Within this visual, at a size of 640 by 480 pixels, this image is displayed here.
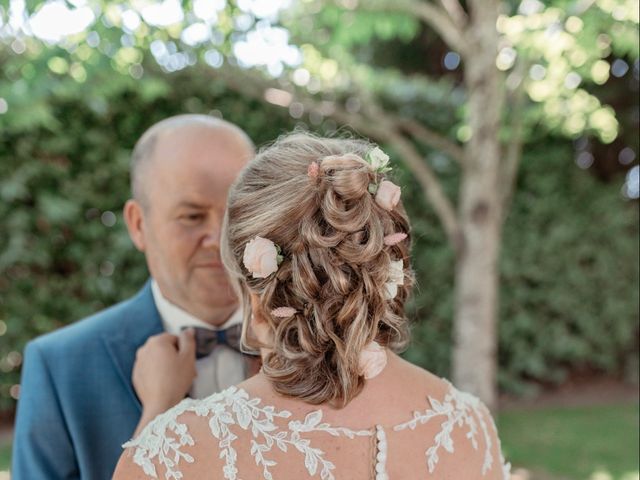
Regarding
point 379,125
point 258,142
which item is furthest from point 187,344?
point 258,142

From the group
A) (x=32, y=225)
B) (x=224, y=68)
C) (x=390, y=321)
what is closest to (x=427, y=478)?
(x=390, y=321)

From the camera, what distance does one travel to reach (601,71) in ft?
14.3

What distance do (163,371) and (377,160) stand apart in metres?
0.76

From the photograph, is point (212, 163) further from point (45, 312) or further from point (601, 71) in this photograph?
point (45, 312)

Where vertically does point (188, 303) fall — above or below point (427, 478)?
above

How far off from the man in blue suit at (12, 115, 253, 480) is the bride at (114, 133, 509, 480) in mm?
352

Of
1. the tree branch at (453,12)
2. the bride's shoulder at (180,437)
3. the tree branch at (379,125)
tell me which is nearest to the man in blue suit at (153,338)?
the bride's shoulder at (180,437)

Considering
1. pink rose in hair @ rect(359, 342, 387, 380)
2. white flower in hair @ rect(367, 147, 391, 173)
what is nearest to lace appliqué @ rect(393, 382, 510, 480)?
pink rose in hair @ rect(359, 342, 387, 380)

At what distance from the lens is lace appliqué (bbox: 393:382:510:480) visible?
146cm

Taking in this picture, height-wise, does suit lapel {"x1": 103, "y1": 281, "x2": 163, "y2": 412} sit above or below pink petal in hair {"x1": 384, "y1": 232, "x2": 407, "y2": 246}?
below

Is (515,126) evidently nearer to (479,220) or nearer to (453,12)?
(479,220)

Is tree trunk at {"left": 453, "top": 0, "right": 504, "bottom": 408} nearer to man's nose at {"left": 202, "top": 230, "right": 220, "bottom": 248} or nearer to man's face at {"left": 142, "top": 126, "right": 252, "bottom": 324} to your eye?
man's face at {"left": 142, "top": 126, "right": 252, "bottom": 324}

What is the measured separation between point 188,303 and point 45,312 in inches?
175

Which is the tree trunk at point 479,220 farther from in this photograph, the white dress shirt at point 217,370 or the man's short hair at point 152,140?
the white dress shirt at point 217,370
